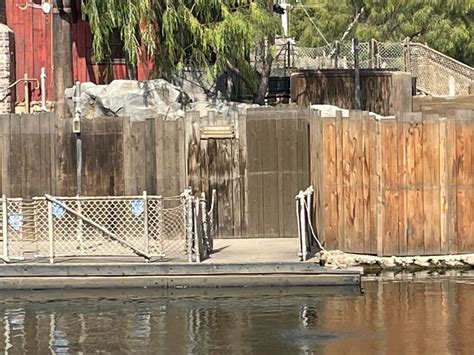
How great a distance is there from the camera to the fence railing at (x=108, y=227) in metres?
16.2

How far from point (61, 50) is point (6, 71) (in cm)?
215

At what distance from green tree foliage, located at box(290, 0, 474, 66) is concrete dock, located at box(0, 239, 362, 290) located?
29.3m

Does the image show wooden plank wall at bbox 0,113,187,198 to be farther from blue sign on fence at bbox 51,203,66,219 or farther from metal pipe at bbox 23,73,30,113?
metal pipe at bbox 23,73,30,113

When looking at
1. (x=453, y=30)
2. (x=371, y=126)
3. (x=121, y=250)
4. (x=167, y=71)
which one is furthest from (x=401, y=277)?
(x=453, y=30)

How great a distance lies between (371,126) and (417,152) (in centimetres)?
80

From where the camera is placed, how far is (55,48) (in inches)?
921

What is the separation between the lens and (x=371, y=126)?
1659 centimetres

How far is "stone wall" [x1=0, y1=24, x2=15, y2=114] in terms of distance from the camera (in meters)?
24.5

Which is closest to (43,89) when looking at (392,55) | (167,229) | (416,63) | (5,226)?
(167,229)

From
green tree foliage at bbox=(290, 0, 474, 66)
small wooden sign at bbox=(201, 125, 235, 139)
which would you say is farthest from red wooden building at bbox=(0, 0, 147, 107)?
green tree foliage at bbox=(290, 0, 474, 66)

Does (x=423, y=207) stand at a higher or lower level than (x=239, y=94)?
lower

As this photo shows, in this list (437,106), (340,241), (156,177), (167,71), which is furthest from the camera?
(437,106)

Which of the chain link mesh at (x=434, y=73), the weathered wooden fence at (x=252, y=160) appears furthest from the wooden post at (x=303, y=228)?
the chain link mesh at (x=434, y=73)

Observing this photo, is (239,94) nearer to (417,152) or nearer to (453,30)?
(417,152)
